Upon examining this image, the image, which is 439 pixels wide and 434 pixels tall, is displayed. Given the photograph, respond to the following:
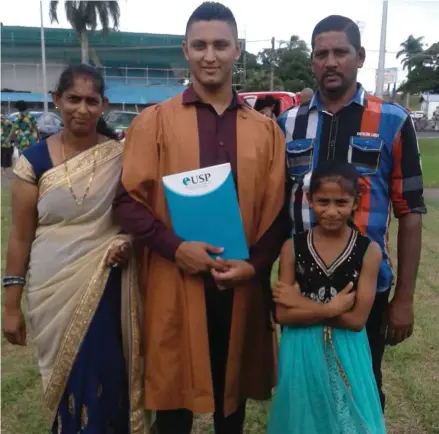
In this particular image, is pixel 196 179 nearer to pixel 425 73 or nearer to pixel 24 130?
pixel 24 130

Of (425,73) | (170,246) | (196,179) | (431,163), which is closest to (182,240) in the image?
(170,246)

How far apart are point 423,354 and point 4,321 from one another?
2.68m

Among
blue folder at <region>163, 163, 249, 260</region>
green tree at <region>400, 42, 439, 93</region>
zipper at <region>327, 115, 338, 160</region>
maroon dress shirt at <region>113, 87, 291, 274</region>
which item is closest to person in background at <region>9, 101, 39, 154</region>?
maroon dress shirt at <region>113, 87, 291, 274</region>

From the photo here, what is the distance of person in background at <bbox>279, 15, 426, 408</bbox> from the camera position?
2188mm

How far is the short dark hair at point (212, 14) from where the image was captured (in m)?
2.18

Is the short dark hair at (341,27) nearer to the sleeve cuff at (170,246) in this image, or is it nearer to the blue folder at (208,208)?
the blue folder at (208,208)

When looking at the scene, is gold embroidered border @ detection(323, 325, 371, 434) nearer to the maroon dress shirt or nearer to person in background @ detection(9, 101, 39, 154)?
Answer: the maroon dress shirt

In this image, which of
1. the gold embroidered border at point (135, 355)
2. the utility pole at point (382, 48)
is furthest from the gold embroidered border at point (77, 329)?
the utility pole at point (382, 48)

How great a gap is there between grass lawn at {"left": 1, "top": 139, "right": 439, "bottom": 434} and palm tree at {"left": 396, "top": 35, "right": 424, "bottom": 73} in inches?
2032

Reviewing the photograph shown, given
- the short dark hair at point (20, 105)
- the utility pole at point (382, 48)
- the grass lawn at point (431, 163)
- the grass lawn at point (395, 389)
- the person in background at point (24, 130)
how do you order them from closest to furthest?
1. the grass lawn at point (395, 389)
2. the short dark hair at point (20, 105)
3. the person in background at point (24, 130)
4. the grass lawn at point (431, 163)
5. the utility pole at point (382, 48)

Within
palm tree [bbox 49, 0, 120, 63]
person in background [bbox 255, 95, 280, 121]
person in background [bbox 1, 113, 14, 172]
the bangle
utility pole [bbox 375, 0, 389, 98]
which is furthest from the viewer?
palm tree [bbox 49, 0, 120, 63]

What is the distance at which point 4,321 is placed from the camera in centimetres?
242

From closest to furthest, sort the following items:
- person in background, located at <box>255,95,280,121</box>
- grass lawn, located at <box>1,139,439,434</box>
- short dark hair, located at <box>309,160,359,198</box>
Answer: short dark hair, located at <box>309,160,359,198</box>
grass lawn, located at <box>1,139,439,434</box>
person in background, located at <box>255,95,280,121</box>

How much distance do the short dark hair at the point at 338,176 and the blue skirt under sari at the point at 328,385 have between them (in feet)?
1.67
